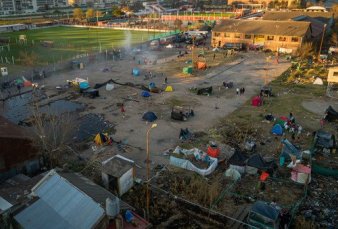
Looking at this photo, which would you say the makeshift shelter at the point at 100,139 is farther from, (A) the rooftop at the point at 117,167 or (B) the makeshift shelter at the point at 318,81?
(B) the makeshift shelter at the point at 318,81

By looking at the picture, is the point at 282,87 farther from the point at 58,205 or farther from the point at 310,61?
the point at 58,205

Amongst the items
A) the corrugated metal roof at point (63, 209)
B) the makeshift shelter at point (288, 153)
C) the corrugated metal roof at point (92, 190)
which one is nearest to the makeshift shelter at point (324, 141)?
the makeshift shelter at point (288, 153)

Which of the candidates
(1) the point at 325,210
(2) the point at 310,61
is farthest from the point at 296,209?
(2) the point at 310,61

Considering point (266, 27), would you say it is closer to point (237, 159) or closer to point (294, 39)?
point (294, 39)

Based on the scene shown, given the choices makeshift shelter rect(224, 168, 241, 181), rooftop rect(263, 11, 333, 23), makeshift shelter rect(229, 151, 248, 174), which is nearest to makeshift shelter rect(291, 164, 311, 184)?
makeshift shelter rect(229, 151, 248, 174)

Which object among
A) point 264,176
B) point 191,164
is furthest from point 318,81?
point 191,164

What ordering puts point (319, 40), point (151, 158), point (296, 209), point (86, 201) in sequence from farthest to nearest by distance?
point (319, 40) < point (151, 158) < point (296, 209) < point (86, 201)
